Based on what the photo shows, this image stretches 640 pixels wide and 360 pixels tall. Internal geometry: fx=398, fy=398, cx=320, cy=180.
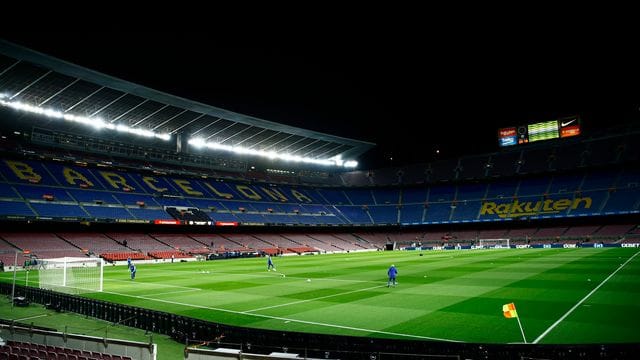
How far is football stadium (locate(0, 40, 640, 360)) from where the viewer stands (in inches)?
491

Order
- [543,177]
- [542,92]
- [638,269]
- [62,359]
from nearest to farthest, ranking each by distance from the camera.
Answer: [62,359], [638,269], [542,92], [543,177]

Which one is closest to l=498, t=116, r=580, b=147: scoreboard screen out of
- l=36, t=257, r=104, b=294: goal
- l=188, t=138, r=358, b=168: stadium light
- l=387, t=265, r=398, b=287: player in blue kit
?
l=188, t=138, r=358, b=168: stadium light

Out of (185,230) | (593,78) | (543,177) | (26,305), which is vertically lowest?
(26,305)

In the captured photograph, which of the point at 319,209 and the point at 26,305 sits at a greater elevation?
the point at 319,209

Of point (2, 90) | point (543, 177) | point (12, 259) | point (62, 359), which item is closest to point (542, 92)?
point (543, 177)

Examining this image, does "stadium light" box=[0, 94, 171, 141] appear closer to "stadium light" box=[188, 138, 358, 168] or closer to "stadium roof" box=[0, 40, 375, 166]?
"stadium roof" box=[0, 40, 375, 166]

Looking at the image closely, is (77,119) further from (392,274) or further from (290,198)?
(392,274)

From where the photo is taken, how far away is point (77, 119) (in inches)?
2072

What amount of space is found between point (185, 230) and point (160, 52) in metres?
30.6

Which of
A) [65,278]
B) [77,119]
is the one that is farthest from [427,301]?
[77,119]

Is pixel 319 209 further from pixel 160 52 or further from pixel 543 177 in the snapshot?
pixel 160 52

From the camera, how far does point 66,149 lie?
2213 inches

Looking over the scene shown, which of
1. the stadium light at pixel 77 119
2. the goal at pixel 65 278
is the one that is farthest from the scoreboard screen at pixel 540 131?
the goal at pixel 65 278

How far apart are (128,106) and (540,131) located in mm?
60331
